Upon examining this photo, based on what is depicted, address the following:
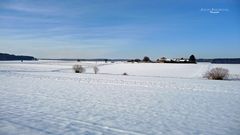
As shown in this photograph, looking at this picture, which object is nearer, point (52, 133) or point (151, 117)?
point (52, 133)

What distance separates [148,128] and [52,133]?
2746 millimetres

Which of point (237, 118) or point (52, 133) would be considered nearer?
point (52, 133)

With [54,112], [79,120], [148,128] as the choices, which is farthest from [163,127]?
[54,112]

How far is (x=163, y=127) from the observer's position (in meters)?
8.11

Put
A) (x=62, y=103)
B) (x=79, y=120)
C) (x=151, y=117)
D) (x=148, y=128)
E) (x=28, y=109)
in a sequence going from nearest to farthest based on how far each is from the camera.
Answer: (x=148, y=128), (x=79, y=120), (x=151, y=117), (x=28, y=109), (x=62, y=103)

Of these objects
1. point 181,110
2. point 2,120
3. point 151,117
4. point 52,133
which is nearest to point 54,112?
point 2,120

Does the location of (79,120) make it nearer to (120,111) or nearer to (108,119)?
(108,119)

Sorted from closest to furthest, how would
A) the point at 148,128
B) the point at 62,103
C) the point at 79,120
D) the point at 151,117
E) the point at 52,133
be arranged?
the point at 52,133 → the point at 148,128 → the point at 79,120 → the point at 151,117 → the point at 62,103

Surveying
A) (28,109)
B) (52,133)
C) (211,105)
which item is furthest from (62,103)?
(211,105)

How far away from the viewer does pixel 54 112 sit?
9.95 metres

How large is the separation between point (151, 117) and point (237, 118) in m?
3.05

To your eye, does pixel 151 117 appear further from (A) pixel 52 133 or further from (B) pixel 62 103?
(B) pixel 62 103

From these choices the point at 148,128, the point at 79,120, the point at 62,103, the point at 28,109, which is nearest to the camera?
the point at 148,128

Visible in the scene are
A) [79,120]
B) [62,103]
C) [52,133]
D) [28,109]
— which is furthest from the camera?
[62,103]
